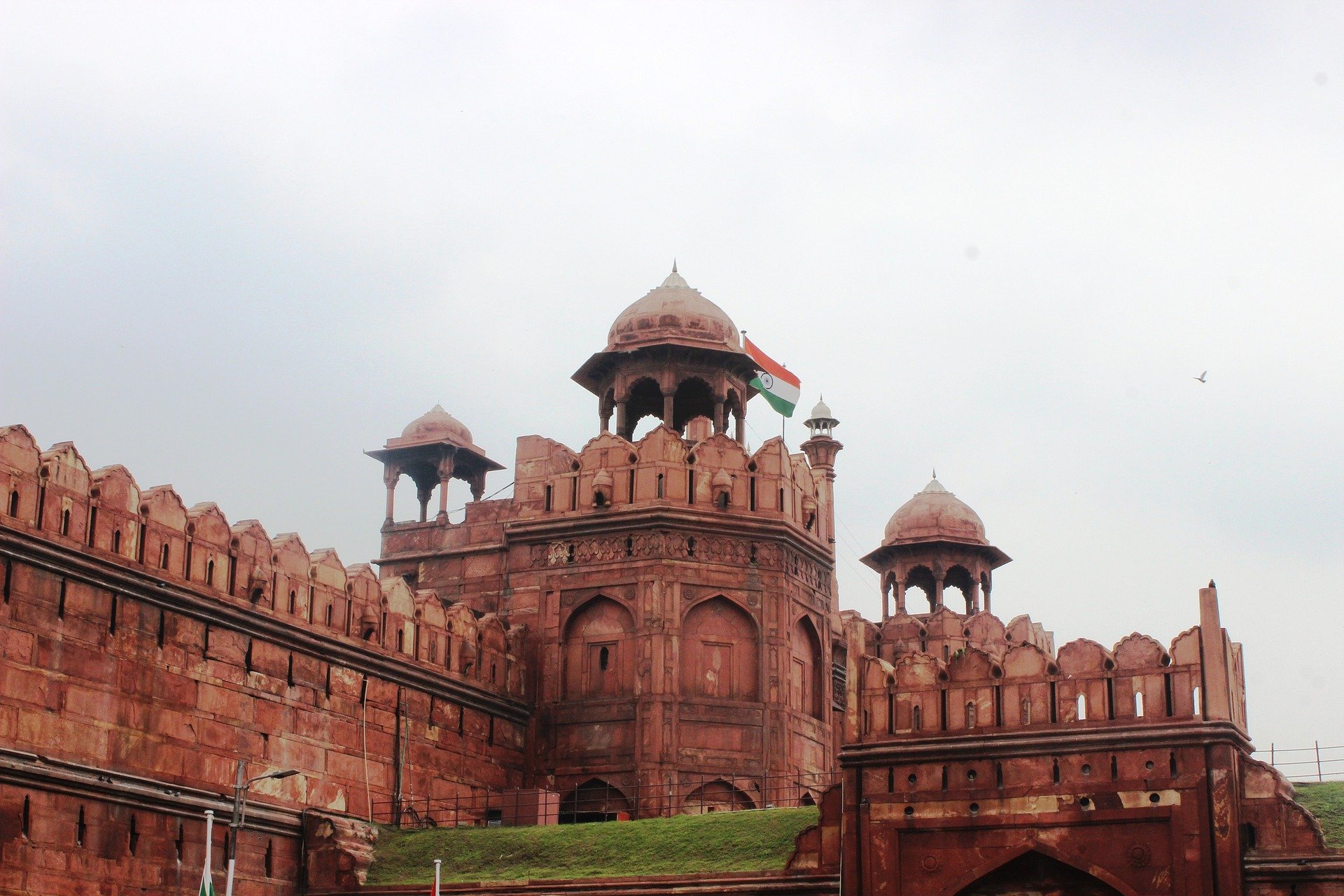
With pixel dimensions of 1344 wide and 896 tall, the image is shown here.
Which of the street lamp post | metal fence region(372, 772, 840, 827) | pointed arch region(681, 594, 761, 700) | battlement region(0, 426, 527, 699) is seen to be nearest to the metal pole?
the street lamp post

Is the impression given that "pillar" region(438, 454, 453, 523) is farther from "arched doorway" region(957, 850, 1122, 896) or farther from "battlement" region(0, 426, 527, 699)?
"arched doorway" region(957, 850, 1122, 896)

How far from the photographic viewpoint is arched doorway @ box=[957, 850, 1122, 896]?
26562 mm

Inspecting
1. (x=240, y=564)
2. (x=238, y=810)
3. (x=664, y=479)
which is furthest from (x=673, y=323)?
(x=238, y=810)

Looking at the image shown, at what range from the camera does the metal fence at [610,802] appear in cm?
3384

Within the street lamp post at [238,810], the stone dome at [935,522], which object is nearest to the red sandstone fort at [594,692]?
the street lamp post at [238,810]

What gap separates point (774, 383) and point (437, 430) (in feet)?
25.7

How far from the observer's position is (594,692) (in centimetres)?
3669

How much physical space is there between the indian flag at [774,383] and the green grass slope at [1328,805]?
15.4 metres

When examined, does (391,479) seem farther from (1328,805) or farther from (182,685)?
(1328,805)

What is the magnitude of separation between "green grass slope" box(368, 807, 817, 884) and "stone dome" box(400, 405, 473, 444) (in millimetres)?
12614

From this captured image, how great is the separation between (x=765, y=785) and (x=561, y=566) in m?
5.86

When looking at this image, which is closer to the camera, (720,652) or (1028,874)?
(1028,874)

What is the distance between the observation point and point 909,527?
5078cm

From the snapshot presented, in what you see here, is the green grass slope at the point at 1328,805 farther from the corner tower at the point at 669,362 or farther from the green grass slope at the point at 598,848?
the corner tower at the point at 669,362
